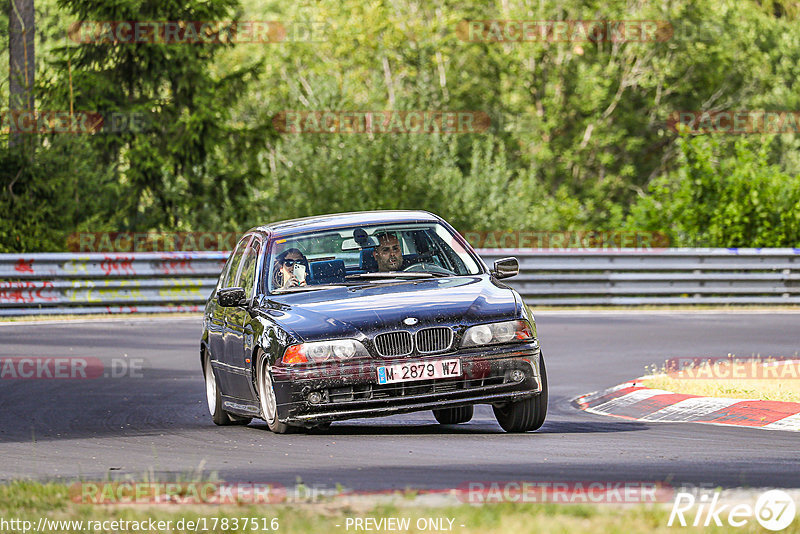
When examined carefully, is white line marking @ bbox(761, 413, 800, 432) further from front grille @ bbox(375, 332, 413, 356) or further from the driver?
the driver

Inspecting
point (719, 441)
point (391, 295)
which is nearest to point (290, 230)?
point (391, 295)

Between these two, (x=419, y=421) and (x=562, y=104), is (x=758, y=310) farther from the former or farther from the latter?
(x=562, y=104)

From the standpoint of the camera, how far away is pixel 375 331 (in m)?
9.56

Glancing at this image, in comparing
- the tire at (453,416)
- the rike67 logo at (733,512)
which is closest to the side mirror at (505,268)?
the tire at (453,416)

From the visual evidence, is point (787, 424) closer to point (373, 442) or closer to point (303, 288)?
point (373, 442)

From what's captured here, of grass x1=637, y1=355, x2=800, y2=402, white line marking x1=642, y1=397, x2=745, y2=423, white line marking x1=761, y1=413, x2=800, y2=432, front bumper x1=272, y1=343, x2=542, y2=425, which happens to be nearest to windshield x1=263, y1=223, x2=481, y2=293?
front bumper x1=272, y1=343, x2=542, y2=425

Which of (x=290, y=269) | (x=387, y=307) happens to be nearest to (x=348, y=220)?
(x=290, y=269)

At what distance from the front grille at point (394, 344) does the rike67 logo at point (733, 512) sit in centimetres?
344

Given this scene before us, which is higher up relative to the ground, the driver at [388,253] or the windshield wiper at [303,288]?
the driver at [388,253]

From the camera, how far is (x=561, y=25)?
51.4 metres

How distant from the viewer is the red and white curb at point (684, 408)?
10766 millimetres

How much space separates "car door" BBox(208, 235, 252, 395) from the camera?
11.4 meters

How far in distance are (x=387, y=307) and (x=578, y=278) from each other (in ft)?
51.0

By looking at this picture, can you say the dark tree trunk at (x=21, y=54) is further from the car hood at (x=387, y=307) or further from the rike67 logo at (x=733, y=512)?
the rike67 logo at (x=733, y=512)
